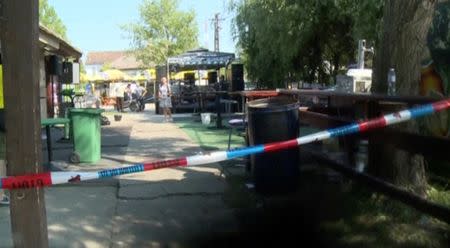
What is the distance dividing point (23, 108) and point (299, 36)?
694 inches

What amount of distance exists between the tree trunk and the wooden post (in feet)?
11.9

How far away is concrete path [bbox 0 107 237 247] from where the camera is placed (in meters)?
5.87

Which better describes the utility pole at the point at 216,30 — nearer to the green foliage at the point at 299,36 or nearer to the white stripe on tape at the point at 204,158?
the green foliage at the point at 299,36

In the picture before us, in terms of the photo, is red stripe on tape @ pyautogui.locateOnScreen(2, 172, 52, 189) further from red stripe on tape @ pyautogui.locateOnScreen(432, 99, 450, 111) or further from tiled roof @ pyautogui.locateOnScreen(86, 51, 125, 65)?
tiled roof @ pyautogui.locateOnScreen(86, 51, 125, 65)

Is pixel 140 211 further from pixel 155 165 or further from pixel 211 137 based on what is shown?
pixel 211 137

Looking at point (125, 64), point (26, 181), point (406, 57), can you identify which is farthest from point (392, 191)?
point (125, 64)

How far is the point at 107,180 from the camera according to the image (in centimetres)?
876

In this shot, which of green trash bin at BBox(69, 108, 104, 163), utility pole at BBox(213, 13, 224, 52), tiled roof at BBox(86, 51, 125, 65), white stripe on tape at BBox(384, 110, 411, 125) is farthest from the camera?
tiled roof at BBox(86, 51, 125, 65)

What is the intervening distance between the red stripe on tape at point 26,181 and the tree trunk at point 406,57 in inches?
140

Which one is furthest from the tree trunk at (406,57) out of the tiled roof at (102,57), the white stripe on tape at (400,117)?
the tiled roof at (102,57)

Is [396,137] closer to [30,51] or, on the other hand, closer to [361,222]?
[361,222]

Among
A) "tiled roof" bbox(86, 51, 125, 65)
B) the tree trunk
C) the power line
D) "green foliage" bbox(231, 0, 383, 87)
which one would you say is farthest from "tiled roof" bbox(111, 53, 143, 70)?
the tree trunk

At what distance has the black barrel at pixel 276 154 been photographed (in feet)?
22.3

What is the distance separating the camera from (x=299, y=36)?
819 inches
